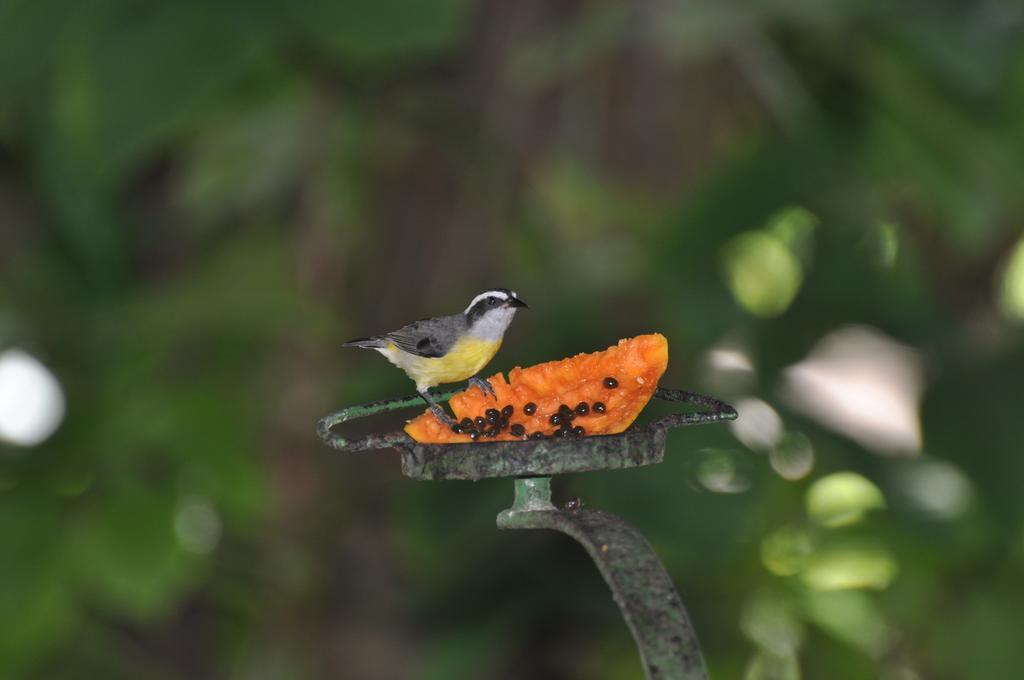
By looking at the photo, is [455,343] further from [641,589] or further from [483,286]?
[483,286]

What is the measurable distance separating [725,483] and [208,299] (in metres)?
0.89

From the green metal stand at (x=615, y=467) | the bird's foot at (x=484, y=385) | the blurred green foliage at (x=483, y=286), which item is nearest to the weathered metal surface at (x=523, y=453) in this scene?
the green metal stand at (x=615, y=467)

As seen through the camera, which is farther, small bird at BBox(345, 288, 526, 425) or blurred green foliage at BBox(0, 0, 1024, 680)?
blurred green foliage at BBox(0, 0, 1024, 680)

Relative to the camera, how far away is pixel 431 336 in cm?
88

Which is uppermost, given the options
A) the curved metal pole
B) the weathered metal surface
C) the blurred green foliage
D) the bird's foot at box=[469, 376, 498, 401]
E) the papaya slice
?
the blurred green foliage

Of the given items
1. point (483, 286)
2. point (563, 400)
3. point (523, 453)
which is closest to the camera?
point (523, 453)

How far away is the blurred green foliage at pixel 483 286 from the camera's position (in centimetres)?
184

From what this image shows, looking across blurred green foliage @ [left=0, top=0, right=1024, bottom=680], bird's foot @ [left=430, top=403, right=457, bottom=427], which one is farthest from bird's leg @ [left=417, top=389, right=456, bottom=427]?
blurred green foliage @ [left=0, top=0, right=1024, bottom=680]

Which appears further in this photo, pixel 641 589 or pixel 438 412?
pixel 438 412

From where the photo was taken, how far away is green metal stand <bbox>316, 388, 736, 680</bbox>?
24.9 inches

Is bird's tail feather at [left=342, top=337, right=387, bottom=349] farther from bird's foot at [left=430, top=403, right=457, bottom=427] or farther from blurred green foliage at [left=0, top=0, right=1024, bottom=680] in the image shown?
blurred green foliage at [left=0, top=0, right=1024, bottom=680]

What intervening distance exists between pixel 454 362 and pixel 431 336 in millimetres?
32

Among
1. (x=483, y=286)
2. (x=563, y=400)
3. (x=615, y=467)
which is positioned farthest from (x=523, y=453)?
(x=483, y=286)

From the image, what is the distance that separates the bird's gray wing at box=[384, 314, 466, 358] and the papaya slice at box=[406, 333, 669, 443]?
37mm
